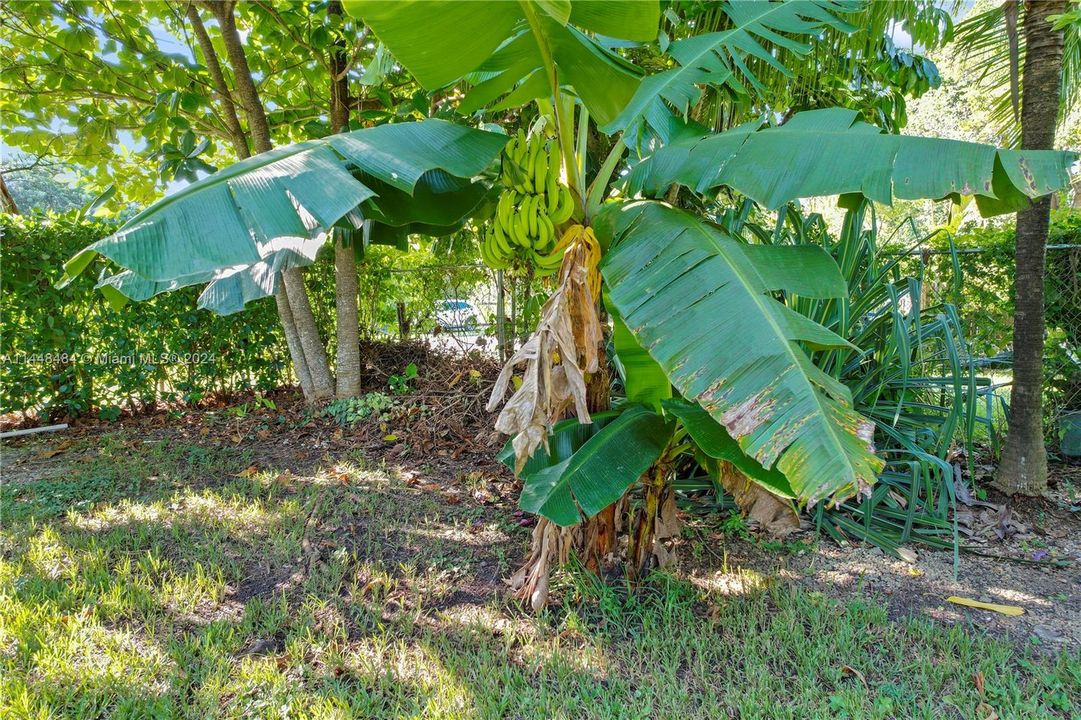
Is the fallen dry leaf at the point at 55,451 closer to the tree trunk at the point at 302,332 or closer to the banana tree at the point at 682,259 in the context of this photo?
the tree trunk at the point at 302,332

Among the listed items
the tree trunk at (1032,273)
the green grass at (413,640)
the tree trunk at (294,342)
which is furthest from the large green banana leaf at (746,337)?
the tree trunk at (294,342)

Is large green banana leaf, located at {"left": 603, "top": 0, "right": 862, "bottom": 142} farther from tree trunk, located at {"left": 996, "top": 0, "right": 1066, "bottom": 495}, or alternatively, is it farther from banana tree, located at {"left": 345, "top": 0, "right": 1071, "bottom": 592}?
tree trunk, located at {"left": 996, "top": 0, "right": 1066, "bottom": 495}

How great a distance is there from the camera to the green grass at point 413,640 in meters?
2.08

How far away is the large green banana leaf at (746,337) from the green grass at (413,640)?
1068mm

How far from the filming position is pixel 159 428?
5.77 meters

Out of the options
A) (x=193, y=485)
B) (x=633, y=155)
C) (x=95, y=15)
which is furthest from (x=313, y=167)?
(x=95, y=15)

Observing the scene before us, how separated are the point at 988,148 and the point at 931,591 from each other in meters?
2.16

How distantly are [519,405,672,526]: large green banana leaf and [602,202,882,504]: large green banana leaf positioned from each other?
63 cm

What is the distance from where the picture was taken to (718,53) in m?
2.66

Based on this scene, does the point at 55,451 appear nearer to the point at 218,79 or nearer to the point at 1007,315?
the point at 218,79

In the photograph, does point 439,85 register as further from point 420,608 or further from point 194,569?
point 194,569

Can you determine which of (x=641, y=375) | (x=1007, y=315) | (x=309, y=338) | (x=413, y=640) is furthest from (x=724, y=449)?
(x=309, y=338)

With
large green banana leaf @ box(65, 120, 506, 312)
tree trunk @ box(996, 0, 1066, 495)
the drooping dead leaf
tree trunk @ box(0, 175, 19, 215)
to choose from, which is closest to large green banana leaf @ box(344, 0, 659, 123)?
large green banana leaf @ box(65, 120, 506, 312)

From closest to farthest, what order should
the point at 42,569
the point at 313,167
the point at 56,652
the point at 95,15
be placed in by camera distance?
the point at 313,167, the point at 56,652, the point at 42,569, the point at 95,15
